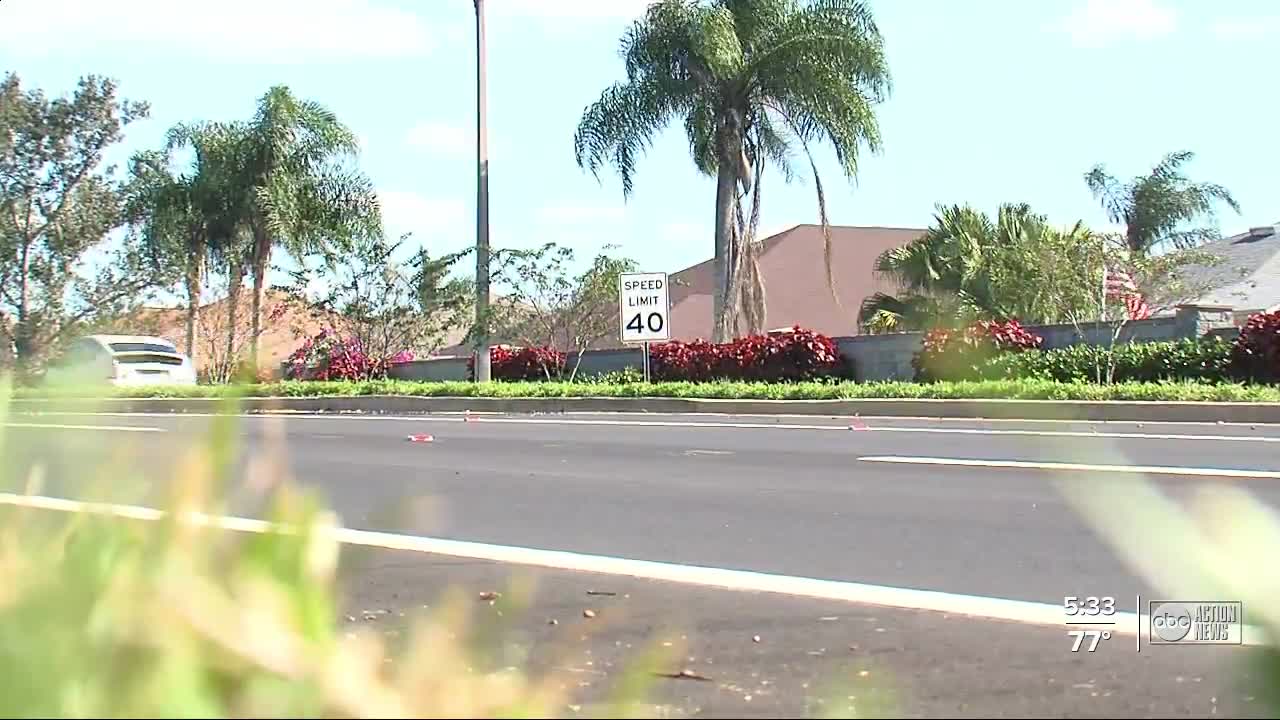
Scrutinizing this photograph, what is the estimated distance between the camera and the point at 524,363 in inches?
1074

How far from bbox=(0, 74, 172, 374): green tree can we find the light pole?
12328 millimetres

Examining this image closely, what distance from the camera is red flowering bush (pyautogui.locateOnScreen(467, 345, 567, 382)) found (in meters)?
26.9

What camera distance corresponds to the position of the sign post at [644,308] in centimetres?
2139

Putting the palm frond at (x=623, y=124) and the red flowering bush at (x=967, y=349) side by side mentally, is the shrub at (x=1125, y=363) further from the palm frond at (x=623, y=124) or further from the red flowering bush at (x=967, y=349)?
the palm frond at (x=623, y=124)

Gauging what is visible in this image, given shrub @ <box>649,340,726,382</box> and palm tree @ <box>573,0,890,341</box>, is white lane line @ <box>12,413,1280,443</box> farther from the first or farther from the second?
palm tree @ <box>573,0,890,341</box>

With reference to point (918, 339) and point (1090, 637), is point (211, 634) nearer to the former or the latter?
point (1090, 637)

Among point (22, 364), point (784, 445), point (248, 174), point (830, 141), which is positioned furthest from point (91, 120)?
point (784, 445)

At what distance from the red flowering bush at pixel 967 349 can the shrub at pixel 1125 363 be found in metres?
0.33

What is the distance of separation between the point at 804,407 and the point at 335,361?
41.3ft

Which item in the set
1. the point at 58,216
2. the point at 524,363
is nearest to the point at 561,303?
the point at 524,363

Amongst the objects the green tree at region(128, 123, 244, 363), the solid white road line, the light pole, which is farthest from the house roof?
the solid white road line

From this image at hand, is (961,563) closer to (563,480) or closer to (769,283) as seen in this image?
(563,480)

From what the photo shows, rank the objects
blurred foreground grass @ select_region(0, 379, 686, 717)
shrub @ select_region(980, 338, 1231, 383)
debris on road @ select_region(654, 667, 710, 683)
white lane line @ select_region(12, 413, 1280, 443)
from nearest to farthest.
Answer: blurred foreground grass @ select_region(0, 379, 686, 717) → debris on road @ select_region(654, 667, 710, 683) → white lane line @ select_region(12, 413, 1280, 443) → shrub @ select_region(980, 338, 1231, 383)

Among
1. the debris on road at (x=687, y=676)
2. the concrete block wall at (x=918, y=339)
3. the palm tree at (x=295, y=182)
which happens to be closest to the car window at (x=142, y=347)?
the palm tree at (x=295, y=182)
